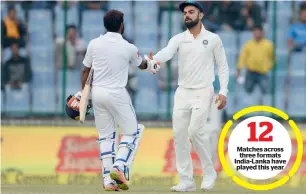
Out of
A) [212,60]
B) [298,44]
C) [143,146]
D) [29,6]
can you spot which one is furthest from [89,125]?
[212,60]

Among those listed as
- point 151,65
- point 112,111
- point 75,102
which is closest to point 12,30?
point 75,102

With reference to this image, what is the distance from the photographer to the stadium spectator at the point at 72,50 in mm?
20453

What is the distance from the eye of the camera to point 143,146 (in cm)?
1914

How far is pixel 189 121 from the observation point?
14438 millimetres

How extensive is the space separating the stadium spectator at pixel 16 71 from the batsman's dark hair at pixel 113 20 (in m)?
6.99

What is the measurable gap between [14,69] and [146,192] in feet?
22.8

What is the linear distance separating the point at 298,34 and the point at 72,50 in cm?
412

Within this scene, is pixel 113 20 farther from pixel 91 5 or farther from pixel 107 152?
pixel 91 5

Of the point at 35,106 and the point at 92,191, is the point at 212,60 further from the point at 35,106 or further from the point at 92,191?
the point at 35,106

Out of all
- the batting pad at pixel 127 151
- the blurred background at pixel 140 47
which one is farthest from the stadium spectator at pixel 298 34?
the batting pad at pixel 127 151

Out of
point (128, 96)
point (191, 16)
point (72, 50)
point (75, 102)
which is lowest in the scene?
point (72, 50)

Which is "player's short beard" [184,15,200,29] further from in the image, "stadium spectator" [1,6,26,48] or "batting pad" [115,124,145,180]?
"stadium spectator" [1,6,26,48]

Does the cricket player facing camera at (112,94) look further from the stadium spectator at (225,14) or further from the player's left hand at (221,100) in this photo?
the stadium spectator at (225,14)

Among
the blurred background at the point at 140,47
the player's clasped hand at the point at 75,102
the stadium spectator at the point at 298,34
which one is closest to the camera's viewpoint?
the player's clasped hand at the point at 75,102
